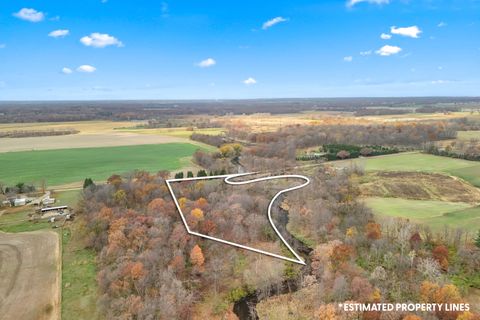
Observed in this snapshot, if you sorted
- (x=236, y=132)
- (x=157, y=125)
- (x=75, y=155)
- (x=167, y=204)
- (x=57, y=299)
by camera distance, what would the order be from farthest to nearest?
(x=157, y=125), (x=236, y=132), (x=75, y=155), (x=167, y=204), (x=57, y=299)

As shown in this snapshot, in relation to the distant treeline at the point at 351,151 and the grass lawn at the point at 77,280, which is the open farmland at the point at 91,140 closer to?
the distant treeline at the point at 351,151

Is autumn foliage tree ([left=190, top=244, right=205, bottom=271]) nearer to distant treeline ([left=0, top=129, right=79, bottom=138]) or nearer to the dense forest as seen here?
the dense forest

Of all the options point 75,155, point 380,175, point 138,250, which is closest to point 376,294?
point 138,250

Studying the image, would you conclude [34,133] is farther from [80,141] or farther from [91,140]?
[91,140]

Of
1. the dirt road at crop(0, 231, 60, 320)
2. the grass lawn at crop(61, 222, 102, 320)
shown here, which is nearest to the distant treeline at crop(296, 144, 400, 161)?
the grass lawn at crop(61, 222, 102, 320)

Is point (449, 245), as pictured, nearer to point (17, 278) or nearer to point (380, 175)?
point (380, 175)

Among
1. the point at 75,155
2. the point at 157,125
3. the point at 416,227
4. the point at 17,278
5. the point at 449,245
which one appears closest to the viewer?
the point at 17,278
